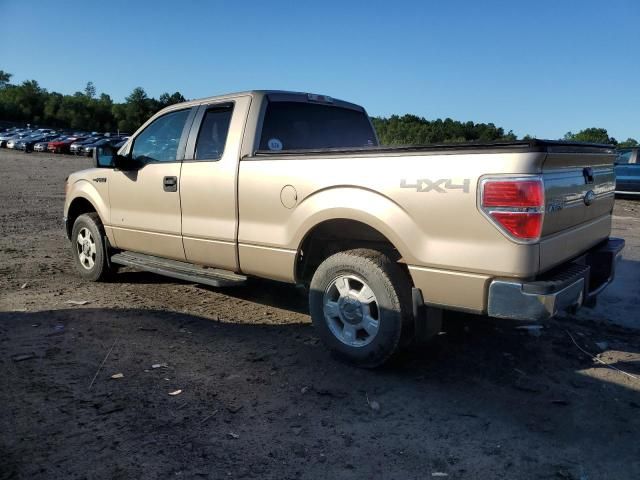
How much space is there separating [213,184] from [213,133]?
0.57 meters

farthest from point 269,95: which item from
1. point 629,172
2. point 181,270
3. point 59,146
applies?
point 59,146

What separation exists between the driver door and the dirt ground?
66 centimetres

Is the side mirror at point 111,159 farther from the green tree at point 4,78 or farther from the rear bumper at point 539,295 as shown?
the green tree at point 4,78

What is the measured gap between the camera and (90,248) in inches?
256

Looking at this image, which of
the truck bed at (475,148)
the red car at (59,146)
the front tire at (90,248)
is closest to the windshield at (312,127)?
the truck bed at (475,148)

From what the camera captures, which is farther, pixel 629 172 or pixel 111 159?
pixel 629 172

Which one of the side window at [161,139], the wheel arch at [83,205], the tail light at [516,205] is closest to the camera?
the tail light at [516,205]

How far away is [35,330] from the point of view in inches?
185

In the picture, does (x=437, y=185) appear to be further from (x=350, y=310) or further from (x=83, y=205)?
(x=83, y=205)

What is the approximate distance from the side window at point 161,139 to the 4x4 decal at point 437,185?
2.74m

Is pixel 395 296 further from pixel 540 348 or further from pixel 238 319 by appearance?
pixel 238 319

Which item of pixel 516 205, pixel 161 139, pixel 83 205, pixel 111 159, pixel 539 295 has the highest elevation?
pixel 161 139

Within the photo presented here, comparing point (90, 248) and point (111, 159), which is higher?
point (111, 159)

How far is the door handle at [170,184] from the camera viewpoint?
206 inches
